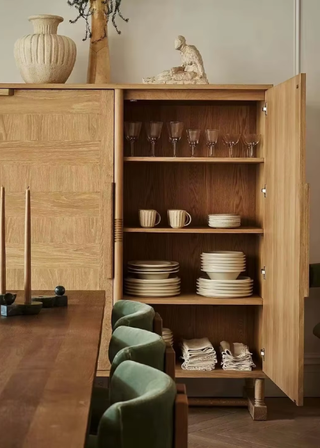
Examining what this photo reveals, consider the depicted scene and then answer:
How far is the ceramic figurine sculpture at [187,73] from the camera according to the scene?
14.7ft

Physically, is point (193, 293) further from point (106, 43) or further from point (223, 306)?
point (106, 43)

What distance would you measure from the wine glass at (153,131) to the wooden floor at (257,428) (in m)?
1.53

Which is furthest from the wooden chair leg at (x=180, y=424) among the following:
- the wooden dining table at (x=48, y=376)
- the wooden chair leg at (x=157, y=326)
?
the wooden chair leg at (x=157, y=326)

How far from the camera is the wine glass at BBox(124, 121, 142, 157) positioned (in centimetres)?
451

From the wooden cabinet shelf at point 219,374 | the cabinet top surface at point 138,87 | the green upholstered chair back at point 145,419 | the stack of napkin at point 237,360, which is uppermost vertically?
the cabinet top surface at point 138,87

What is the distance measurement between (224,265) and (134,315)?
187 centimetres

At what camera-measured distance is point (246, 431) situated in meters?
4.18

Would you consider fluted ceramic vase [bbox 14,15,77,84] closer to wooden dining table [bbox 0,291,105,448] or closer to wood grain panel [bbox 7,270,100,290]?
wood grain panel [bbox 7,270,100,290]

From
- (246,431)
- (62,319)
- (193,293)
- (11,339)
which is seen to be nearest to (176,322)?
(193,293)

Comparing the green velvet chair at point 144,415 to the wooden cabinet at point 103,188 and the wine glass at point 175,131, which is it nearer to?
the wooden cabinet at point 103,188

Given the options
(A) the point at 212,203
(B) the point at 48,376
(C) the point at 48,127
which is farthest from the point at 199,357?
(B) the point at 48,376

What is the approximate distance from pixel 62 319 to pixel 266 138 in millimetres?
2108

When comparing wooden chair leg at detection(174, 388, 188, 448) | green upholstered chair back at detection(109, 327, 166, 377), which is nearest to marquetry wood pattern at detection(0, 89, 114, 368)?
green upholstered chair back at detection(109, 327, 166, 377)

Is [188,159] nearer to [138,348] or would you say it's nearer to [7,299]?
[7,299]
